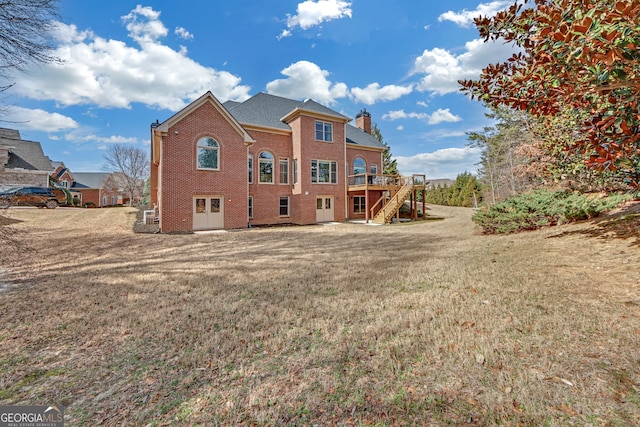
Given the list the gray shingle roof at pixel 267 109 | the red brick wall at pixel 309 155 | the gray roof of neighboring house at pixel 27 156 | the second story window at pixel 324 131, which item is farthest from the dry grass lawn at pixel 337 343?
Result: the gray roof of neighboring house at pixel 27 156

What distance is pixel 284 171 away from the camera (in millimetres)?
19031

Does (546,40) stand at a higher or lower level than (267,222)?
higher

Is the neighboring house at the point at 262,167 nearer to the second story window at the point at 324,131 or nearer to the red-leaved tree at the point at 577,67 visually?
the second story window at the point at 324,131

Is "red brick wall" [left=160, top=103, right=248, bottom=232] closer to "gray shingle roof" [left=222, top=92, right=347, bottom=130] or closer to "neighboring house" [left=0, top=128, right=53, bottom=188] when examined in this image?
"gray shingle roof" [left=222, top=92, right=347, bottom=130]

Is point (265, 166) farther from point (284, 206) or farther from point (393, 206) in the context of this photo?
point (393, 206)

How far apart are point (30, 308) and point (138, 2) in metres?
10.8

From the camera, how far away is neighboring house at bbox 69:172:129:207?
145ft

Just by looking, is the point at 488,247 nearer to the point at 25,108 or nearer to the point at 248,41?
the point at 25,108

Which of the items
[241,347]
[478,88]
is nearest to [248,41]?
[478,88]

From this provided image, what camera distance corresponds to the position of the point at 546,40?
11.0 ft

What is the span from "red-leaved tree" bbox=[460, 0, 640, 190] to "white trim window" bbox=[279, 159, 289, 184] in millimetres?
15513

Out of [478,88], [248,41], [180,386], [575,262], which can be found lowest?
[180,386]

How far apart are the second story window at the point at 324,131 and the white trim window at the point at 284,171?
2.81 meters

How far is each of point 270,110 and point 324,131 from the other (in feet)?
14.5
